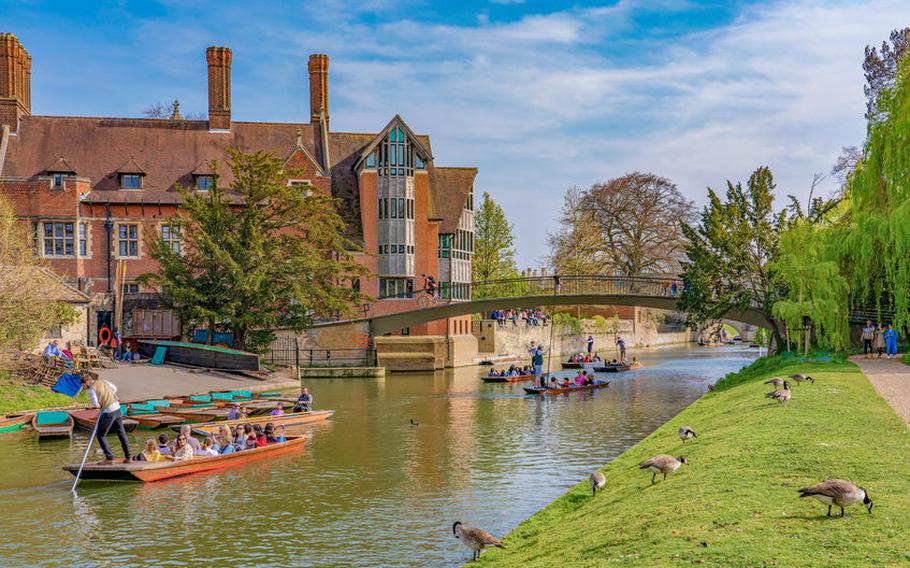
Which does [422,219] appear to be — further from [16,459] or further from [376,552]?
[376,552]

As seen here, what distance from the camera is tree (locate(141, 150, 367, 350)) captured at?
4372 cm

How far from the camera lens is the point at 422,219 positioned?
5844 cm

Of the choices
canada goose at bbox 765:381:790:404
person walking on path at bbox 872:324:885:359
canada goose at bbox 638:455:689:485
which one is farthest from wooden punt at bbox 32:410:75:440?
person walking on path at bbox 872:324:885:359

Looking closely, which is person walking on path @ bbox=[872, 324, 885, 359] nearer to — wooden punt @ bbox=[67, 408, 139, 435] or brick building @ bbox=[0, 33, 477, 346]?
wooden punt @ bbox=[67, 408, 139, 435]

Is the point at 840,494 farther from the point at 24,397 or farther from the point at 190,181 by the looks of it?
the point at 190,181

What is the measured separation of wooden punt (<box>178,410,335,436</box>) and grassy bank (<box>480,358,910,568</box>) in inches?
466

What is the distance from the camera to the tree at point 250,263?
43.7 meters

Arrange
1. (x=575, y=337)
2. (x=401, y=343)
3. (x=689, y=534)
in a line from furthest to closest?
(x=575, y=337) < (x=401, y=343) < (x=689, y=534)

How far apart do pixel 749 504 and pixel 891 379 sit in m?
16.2

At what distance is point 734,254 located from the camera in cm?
4100

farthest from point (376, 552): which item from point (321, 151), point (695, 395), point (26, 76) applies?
point (26, 76)

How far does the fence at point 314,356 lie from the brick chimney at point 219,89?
14654mm

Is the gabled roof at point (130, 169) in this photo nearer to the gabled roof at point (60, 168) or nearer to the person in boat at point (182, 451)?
the gabled roof at point (60, 168)

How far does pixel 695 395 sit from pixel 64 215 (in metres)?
34.0
